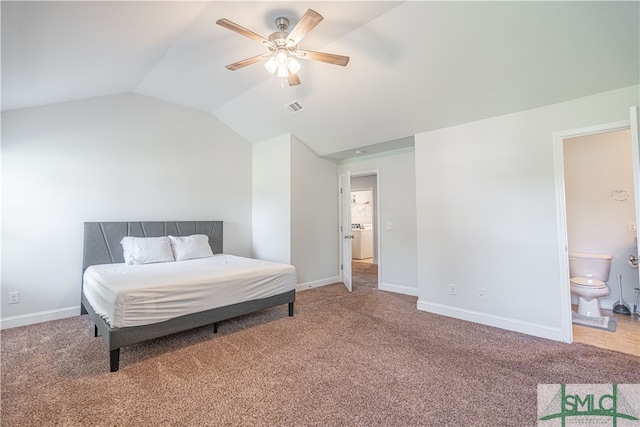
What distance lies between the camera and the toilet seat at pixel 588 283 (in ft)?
10.8

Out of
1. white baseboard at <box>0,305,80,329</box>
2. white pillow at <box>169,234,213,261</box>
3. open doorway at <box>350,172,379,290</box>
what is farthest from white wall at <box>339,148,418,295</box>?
white baseboard at <box>0,305,80,329</box>

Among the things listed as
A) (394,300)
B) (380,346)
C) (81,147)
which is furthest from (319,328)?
(81,147)

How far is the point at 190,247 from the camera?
4.03 meters

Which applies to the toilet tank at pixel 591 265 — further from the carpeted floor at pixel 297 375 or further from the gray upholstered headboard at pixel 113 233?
the gray upholstered headboard at pixel 113 233

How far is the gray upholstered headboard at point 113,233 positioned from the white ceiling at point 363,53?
1.57 m

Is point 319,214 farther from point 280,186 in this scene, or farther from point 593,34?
point 593,34

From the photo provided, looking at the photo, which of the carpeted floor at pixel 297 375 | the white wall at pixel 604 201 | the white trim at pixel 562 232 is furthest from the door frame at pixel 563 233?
the white wall at pixel 604 201

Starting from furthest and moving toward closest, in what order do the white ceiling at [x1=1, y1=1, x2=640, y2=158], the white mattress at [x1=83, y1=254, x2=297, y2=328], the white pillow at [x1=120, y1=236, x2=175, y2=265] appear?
the white pillow at [x1=120, y1=236, x2=175, y2=265]
the white mattress at [x1=83, y1=254, x2=297, y2=328]
the white ceiling at [x1=1, y1=1, x2=640, y2=158]

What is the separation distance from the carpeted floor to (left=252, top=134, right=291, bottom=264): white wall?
5.60ft

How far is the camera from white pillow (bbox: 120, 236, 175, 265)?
11.8ft

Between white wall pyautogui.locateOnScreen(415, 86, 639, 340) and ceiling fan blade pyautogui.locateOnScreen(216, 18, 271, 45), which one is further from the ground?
ceiling fan blade pyautogui.locateOnScreen(216, 18, 271, 45)

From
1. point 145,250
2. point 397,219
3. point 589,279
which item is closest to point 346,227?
point 397,219

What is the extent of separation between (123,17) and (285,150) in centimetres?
281

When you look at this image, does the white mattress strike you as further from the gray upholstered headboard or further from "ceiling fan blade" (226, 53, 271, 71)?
"ceiling fan blade" (226, 53, 271, 71)
